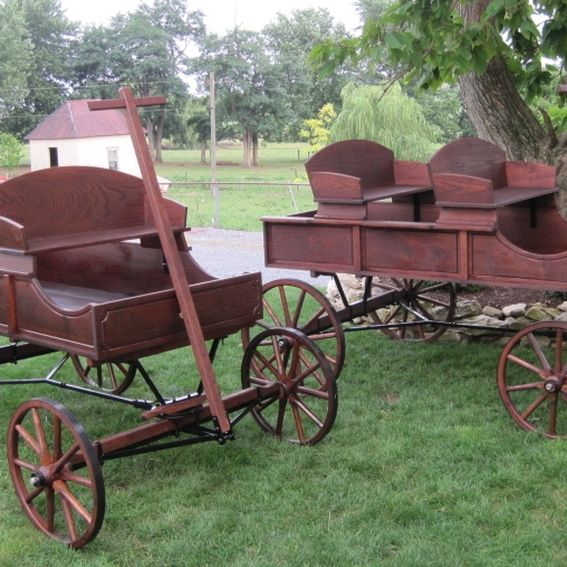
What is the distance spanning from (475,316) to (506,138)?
1568 millimetres

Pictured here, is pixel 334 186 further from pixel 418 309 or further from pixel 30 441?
pixel 30 441

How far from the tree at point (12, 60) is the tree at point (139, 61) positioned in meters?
3.54

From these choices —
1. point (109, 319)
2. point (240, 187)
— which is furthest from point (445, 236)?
point (240, 187)

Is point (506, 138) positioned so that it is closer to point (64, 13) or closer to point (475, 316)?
point (475, 316)

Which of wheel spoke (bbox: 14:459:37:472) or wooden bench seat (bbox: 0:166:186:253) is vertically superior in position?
wooden bench seat (bbox: 0:166:186:253)

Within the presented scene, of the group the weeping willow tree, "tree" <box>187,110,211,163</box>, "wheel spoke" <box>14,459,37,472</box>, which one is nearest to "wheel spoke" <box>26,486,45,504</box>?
"wheel spoke" <box>14,459,37,472</box>

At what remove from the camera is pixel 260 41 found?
49906 mm

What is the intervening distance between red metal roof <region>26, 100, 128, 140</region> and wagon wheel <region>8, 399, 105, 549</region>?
33874 mm

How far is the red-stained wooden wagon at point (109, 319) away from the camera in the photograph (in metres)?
4.26

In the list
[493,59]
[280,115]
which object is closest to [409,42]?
[493,59]

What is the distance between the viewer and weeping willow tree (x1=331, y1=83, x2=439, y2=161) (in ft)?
98.4

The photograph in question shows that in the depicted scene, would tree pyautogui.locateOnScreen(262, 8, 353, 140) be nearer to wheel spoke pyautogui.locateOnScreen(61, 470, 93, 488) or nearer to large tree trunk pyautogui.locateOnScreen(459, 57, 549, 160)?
large tree trunk pyautogui.locateOnScreen(459, 57, 549, 160)

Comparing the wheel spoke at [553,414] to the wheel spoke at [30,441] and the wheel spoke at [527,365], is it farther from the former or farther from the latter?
the wheel spoke at [30,441]

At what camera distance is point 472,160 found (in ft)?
21.2
